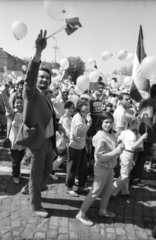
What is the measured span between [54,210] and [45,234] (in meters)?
0.49

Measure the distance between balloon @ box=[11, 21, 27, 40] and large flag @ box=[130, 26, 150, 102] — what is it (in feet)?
10.2

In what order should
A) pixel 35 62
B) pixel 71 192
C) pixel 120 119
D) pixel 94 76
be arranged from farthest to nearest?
pixel 94 76
pixel 120 119
pixel 71 192
pixel 35 62

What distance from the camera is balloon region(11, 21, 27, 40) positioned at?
5.11m

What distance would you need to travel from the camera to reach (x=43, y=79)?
8.14ft

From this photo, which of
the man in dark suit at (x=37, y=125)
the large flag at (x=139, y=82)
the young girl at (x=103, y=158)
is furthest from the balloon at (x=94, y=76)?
the young girl at (x=103, y=158)

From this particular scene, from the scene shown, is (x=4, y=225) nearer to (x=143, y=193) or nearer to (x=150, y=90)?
(x=143, y=193)

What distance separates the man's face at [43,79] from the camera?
96.3 inches

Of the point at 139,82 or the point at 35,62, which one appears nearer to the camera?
the point at 35,62

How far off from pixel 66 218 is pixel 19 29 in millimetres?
4738

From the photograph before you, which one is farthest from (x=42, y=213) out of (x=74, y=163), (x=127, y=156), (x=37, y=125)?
(x=127, y=156)

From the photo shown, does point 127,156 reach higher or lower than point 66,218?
higher

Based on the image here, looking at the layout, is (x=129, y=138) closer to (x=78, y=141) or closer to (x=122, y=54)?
(x=78, y=141)

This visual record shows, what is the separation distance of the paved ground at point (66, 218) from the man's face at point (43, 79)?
1770 mm

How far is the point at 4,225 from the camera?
7.99ft
